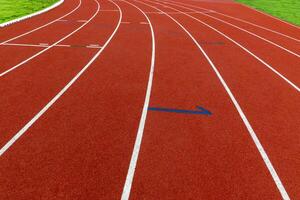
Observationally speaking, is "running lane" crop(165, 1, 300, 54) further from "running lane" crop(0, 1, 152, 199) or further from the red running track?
"running lane" crop(0, 1, 152, 199)

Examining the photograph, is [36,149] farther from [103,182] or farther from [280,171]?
[280,171]

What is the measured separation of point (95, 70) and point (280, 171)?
4.92 m

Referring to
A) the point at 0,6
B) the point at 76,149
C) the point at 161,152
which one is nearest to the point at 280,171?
the point at 161,152

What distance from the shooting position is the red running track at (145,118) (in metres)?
3.59

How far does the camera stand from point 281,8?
62.8 feet

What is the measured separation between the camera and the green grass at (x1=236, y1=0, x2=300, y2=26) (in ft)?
54.1

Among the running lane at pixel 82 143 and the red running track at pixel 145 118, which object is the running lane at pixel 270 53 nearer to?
the red running track at pixel 145 118

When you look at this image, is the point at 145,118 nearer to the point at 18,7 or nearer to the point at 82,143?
the point at 82,143

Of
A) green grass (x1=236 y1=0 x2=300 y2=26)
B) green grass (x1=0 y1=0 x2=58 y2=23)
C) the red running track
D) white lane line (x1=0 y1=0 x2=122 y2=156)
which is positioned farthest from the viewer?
green grass (x1=236 y1=0 x2=300 y2=26)

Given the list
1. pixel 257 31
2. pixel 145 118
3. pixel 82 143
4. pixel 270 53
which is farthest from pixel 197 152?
pixel 257 31

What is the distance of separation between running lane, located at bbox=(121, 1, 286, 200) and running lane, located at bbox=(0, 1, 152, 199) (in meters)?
0.34

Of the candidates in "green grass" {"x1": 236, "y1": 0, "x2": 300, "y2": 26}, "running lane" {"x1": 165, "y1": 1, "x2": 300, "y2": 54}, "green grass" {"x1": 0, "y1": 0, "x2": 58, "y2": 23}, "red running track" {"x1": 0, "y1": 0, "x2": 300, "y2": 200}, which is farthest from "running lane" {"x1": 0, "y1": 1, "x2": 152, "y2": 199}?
"green grass" {"x1": 236, "y1": 0, "x2": 300, "y2": 26}

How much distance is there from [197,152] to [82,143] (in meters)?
1.71

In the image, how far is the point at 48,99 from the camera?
5.66 metres
